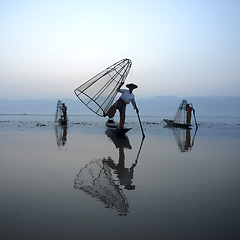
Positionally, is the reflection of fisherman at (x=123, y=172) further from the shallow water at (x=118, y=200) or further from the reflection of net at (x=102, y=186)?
the reflection of net at (x=102, y=186)

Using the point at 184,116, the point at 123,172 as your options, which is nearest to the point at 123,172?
the point at 123,172

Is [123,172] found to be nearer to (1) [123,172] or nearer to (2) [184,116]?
(1) [123,172]

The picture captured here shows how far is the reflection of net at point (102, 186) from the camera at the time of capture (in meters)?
4.49

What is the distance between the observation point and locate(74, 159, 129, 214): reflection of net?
4492 mm

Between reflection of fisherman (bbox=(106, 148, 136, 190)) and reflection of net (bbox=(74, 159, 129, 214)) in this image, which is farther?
reflection of fisherman (bbox=(106, 148, 136, 190))

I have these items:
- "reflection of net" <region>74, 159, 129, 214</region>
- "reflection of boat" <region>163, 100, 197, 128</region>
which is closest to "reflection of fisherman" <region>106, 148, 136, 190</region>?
"reflection of net" <region>74, 159, 129, 214</region>

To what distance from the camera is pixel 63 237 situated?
3215 millimetres

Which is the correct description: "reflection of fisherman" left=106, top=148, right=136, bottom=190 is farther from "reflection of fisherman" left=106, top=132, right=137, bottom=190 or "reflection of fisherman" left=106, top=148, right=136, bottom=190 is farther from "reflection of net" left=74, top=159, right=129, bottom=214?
"reflection of net" left=74, top=159, right=129, bottom=214

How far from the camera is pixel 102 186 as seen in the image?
5.68m

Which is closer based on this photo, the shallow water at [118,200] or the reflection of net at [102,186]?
the shallow water at [118,200]

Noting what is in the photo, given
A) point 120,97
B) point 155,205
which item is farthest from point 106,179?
point 120,97

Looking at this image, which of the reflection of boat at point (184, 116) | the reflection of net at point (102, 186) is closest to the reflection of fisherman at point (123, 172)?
the reflection of net at point (102, 186)

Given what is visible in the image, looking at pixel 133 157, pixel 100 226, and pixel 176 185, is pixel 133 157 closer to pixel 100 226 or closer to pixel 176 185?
pixel 176 185

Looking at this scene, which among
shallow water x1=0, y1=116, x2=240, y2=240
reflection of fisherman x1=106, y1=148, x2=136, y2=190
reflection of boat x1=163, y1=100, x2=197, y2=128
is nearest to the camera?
shallow water x1=0, y1=116, x2=240, y2=240
